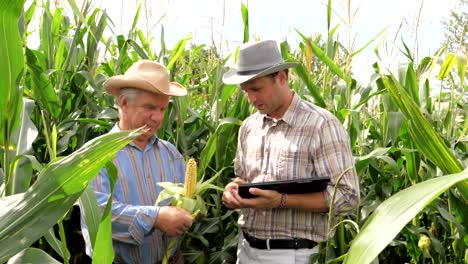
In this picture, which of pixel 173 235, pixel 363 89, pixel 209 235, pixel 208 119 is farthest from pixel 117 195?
pixel 363 89

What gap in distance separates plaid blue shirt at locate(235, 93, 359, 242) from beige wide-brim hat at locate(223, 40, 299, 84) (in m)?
0.15

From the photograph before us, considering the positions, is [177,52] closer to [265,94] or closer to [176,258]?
[265,94]

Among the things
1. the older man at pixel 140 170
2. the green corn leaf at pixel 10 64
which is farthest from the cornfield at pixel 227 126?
the green corn leaf at pixel 10 64

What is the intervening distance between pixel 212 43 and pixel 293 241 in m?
1.50

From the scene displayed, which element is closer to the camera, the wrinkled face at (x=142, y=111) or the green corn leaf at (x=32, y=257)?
the green corn leaf at (x=32, y=257)

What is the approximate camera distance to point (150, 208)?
2.18 meters

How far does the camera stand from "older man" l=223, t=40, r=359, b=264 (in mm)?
2289

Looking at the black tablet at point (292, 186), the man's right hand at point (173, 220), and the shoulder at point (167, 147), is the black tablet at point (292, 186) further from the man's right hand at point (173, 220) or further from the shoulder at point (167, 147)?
the shoulder at point (167, 147)

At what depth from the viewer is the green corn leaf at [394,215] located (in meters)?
0.70

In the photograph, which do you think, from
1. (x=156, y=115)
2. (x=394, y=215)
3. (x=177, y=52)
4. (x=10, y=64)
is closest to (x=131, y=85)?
(x=156, y=115)

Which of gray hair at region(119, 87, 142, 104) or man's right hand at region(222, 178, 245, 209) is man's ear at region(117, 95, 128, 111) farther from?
man's right hand at region(222, 178, 245, 209)

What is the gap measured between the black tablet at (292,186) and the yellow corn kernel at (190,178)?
0.25 meters

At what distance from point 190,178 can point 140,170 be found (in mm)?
406

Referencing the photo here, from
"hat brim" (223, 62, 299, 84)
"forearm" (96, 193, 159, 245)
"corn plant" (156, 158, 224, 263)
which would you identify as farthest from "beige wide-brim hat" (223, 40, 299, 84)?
"forearm" (96, 193, 159, 245)
